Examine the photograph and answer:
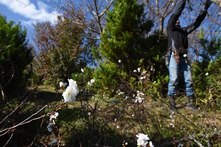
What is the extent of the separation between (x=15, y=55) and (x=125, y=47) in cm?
253

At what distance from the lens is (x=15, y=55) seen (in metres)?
8.41

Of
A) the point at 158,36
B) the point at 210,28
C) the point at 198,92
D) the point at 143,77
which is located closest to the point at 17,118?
the point at 143,77

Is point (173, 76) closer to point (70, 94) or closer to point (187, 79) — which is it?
point (187, 79)

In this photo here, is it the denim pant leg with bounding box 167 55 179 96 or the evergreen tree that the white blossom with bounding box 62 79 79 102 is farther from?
the evergreen tree

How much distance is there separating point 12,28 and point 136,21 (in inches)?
109

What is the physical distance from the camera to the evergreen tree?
373 inches

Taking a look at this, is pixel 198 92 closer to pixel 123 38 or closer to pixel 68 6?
pixel 123 38

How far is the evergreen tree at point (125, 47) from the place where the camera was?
373 inches

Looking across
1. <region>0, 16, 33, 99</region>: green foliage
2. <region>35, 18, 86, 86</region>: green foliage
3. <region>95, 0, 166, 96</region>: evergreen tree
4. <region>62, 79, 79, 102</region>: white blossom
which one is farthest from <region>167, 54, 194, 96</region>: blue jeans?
<region>35, 18, 86, 86</region>: green foliage

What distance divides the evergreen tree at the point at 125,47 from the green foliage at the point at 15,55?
5.67 feet

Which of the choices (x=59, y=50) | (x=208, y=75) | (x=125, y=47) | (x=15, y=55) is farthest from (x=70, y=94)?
(x=59, y=50)

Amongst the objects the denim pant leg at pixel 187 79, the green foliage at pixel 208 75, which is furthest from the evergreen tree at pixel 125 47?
the denim pant leg at pixel 187 79

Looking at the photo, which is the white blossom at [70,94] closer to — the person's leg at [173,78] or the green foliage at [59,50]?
the person's leg at [173,78]

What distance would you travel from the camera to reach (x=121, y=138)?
5.94 m
